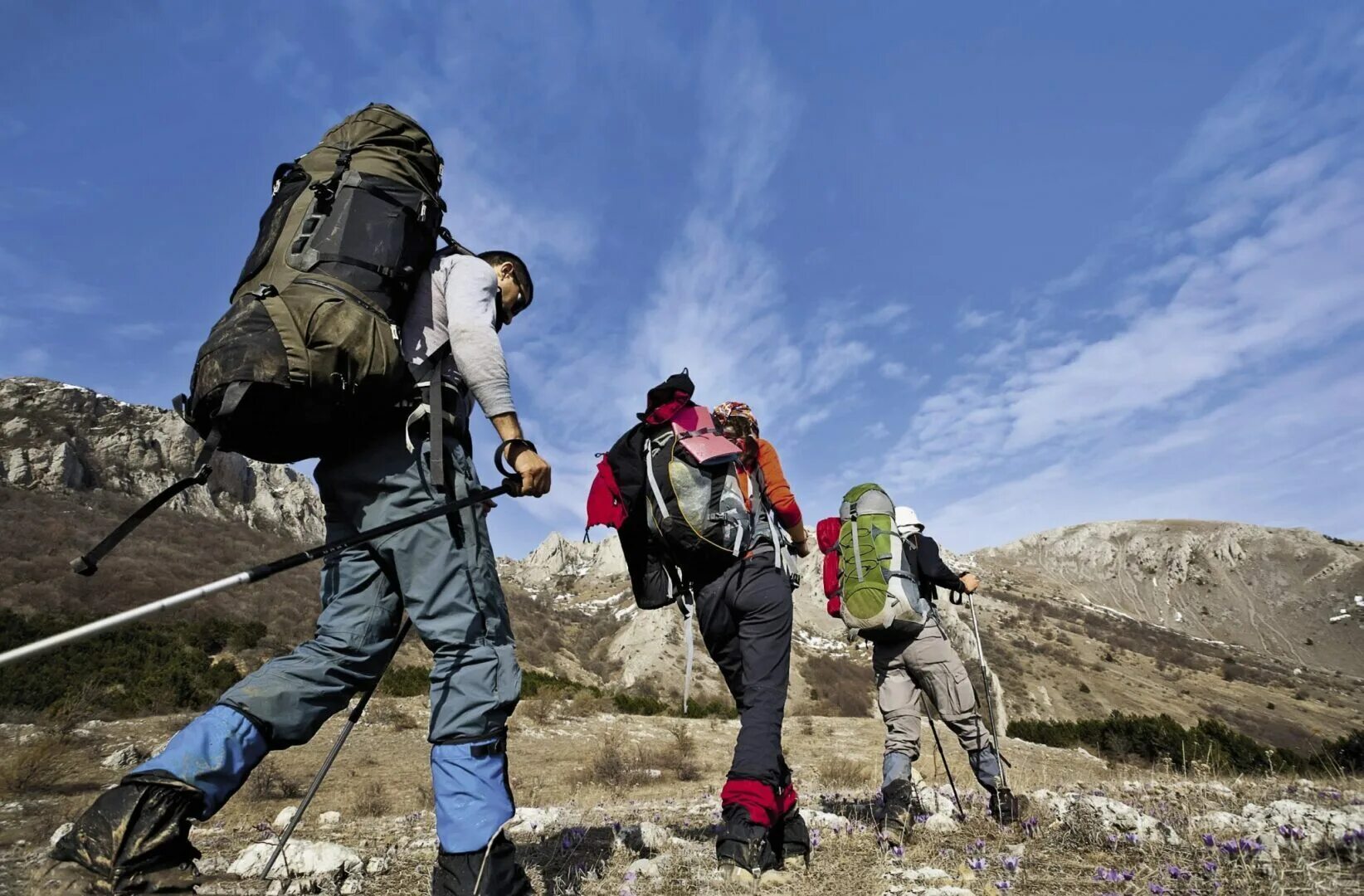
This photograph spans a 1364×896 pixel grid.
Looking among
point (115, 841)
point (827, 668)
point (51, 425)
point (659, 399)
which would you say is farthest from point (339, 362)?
point (51, 425)

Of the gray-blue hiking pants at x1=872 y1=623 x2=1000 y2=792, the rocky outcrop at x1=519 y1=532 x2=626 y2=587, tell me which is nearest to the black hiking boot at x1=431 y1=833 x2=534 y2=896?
the gray-blue hiking pants at x1=872 y1=623 x2=1000 y2=792

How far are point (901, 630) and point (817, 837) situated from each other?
143 centimetres

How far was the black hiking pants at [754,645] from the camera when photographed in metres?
2.86

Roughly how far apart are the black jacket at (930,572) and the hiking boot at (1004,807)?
50.8 inches

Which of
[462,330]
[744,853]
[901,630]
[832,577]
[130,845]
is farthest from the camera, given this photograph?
[832,577]

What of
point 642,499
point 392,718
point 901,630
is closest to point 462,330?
point 642,499

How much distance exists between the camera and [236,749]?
6.05 feet

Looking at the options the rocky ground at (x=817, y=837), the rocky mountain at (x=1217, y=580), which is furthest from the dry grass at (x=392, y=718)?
the rocky mountain at (x=1217, y=580)

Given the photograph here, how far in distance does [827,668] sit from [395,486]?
96.0 feet

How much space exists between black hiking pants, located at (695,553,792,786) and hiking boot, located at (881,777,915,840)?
0.94 m

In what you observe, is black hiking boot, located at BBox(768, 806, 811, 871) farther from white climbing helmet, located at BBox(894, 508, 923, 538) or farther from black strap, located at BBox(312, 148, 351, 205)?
black strap, located at BBox(312, 148, 351, 205)

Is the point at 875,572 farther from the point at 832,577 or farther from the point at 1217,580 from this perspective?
the point at 1217,580

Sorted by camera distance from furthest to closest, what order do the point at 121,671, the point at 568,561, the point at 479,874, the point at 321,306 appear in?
the point at 568,561 < the point at 121,671 < the point at 321,306 < the point at 479,874

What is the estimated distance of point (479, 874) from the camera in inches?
71.3
